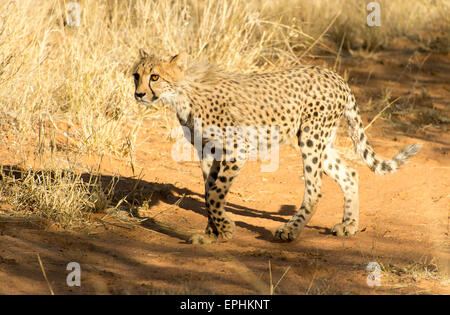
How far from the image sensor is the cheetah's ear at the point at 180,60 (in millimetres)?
4684

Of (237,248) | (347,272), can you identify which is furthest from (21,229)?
(347,272)

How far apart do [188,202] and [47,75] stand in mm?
2229

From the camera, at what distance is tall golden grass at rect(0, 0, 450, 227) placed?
6.18 m

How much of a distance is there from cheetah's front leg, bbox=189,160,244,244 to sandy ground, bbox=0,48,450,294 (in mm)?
98

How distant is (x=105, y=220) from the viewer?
498cm
